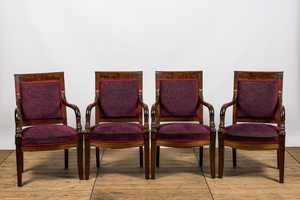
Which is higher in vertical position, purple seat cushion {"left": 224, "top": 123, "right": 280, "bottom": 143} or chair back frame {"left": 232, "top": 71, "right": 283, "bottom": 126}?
chair back frame {"left": 232, "top": 71, "right": 283, "bottom": 126}

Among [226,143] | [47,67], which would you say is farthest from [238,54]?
[47,67]

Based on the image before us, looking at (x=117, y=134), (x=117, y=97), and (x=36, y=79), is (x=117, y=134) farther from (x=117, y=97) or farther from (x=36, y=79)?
(x=36, y=79)

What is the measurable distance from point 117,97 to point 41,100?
796 mm

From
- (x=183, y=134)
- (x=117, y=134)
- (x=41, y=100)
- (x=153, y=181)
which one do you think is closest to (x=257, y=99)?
(x=183, y=134)

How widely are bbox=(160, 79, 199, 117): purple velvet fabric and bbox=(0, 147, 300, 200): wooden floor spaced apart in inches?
24.0

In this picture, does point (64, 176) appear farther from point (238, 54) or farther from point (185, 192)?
point (238, 54)

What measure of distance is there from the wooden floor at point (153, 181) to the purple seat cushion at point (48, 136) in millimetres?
423

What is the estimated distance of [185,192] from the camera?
134 inches

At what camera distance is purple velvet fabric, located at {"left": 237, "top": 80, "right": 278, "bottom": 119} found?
3.92 m

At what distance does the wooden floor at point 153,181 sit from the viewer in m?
3.36

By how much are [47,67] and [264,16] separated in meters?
2.82

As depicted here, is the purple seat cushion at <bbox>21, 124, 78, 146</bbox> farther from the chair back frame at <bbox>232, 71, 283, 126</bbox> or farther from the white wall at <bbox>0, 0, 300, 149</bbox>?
the chair back frame at <bbox>232, 71, 283, 126</bbox>

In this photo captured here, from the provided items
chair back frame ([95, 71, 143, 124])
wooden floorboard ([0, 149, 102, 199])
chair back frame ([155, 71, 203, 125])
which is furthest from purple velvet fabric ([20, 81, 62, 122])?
chair back frame ([155, 71, 203, 125])

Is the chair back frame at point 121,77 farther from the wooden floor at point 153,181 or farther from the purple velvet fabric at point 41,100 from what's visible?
the wooden floor at point 153,181
